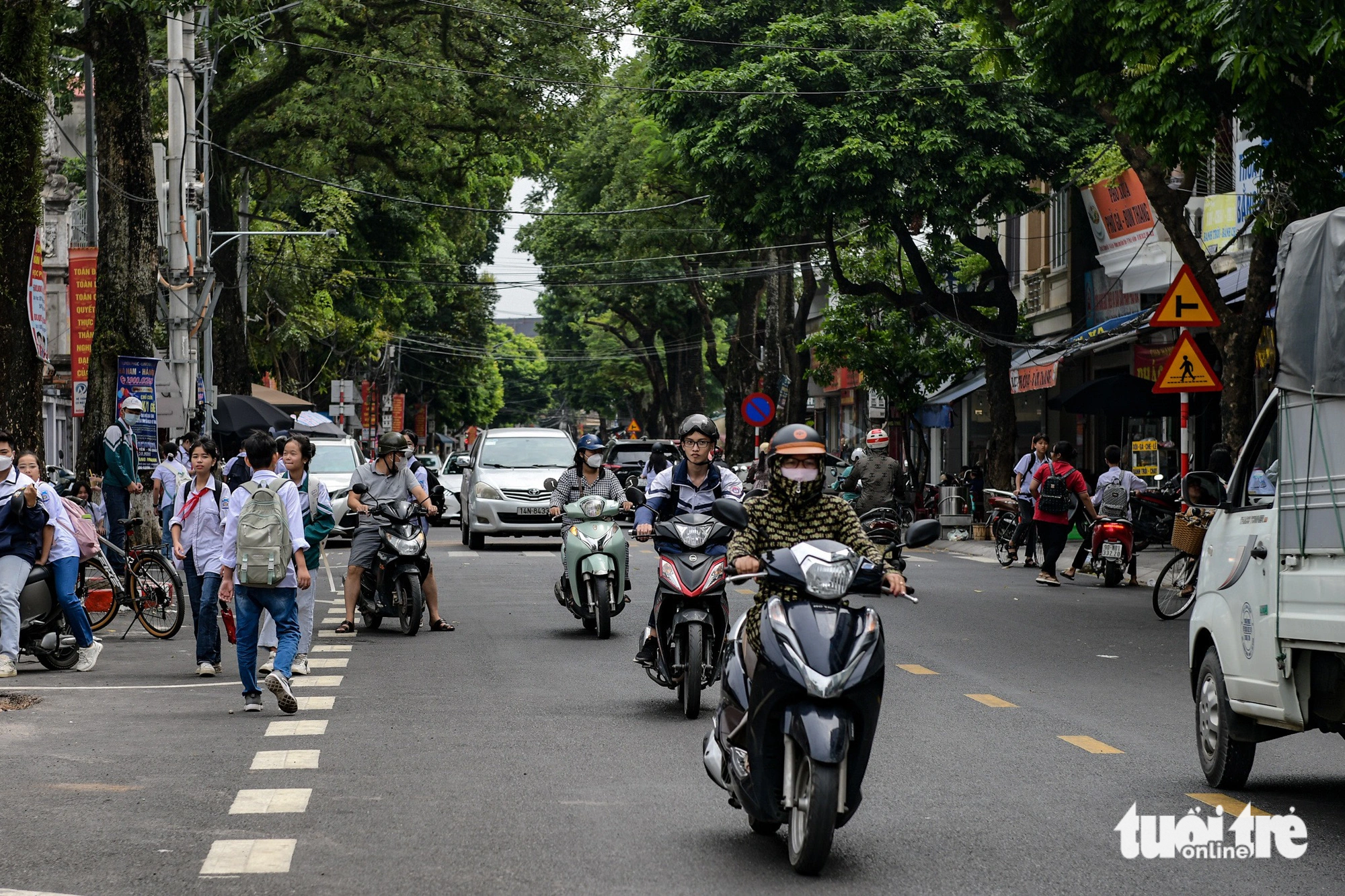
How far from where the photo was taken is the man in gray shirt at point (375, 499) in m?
15.2

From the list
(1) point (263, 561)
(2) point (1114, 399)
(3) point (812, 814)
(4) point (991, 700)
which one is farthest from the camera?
(2) point (1114, 399)

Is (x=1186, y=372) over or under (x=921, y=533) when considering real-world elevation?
over

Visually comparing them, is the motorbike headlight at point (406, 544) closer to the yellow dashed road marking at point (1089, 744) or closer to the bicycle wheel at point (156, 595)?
the bicycle wheel at point (156, 595)

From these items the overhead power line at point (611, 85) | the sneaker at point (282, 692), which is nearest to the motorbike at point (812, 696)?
the sneaker at point (282, 692)

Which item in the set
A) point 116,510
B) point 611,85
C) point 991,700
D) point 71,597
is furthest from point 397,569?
point 611,85

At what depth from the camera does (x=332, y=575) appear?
22594 mm

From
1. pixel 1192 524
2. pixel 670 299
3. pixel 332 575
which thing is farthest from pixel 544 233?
pixel 1192 524

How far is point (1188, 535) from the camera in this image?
15.1m

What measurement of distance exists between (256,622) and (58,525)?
275 centimetres

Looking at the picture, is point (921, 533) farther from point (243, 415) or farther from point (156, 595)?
point (243, 415)

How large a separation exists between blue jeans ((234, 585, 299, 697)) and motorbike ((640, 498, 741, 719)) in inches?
85.0

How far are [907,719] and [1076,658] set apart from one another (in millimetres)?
3651

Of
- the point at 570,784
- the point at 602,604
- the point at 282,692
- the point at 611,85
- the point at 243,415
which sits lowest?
the point at 570,784

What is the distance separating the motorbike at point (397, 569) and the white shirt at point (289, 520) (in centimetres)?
409
